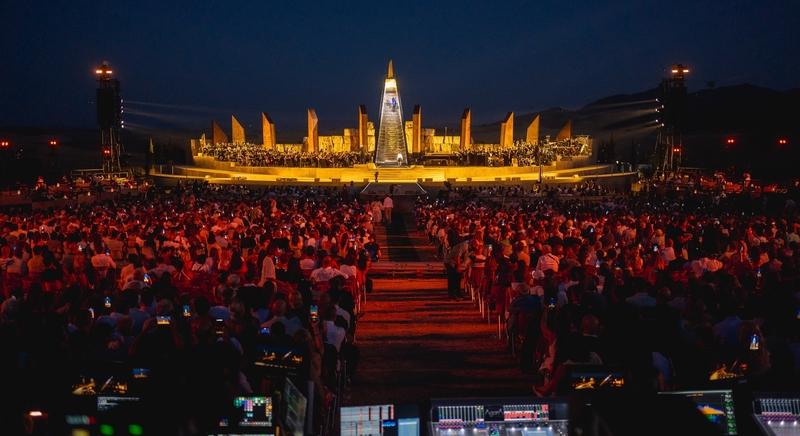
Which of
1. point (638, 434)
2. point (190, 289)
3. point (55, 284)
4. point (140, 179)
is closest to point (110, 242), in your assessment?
point (55, 284)

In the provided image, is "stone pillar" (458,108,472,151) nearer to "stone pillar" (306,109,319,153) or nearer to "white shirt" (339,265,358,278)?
"stone pillar" (306,109,319,153)

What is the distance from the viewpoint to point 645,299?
8578mm

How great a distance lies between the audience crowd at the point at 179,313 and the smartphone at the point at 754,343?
3.44m

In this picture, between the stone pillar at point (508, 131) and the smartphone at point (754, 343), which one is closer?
the smartphone at point (754, 343)

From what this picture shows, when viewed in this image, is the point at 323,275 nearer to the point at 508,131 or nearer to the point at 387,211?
the point at 387,211

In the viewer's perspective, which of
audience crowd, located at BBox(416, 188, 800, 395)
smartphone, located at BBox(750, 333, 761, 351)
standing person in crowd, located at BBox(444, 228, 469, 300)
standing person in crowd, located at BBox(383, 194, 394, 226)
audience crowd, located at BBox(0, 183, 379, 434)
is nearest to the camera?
audience crowd, located at BBox(0, 183, 379, 434)

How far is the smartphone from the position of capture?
19.6 ft

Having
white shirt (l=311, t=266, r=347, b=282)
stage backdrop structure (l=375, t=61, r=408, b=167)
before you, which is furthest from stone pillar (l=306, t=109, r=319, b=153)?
white shirt (l=311, t=266, r=347, b=282)

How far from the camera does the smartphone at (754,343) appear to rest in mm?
5965

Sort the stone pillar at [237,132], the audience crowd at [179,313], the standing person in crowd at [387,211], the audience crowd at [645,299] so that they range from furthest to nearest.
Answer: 1. the stone pillar at [237,132]
2. the standing person in crowd at [387,211]
3. the audience crowd at [645,299]
4. the audience crowd at [179,313]

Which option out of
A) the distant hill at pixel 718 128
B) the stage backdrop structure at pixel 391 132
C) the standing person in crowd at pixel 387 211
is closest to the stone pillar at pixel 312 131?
the stage backdrop structure at pixel 391 132

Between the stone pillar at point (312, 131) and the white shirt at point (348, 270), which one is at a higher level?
the stone pillar at point (312, 131)

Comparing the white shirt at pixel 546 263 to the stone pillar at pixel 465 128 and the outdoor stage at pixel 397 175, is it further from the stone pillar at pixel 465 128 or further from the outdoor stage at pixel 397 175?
the stone pillar at pixel 465 128

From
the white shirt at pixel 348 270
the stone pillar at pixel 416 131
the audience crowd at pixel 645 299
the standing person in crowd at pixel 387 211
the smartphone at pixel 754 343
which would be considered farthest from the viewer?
the stone pillar at pixel 416 131
